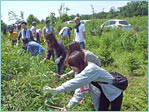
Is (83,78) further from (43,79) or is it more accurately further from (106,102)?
(43,79)

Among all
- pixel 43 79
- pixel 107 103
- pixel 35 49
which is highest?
pixel 35 49

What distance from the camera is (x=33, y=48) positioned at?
456 cm

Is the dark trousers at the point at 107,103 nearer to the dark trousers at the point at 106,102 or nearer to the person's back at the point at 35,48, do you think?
the dark trousers at the point at 106,102

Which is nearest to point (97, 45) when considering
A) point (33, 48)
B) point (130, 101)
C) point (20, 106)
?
point (33, 48)

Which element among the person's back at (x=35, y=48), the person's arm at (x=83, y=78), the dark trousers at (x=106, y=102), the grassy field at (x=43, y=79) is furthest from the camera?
the person's back at (x=35, y=48)

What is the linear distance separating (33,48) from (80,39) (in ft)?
4.49

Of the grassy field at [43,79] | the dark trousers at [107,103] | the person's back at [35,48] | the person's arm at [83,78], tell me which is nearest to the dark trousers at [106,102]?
the dark trousers at [107,103]

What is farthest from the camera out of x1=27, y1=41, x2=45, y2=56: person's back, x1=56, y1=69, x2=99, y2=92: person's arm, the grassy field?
x1=27, y1=41, x2=45, y2=56: person's back

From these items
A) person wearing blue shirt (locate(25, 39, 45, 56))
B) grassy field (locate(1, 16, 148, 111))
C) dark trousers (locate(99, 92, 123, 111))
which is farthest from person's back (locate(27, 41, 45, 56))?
dark trousers (locate(99, 92, 123, 111))

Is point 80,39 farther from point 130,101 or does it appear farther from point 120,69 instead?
point 130,101

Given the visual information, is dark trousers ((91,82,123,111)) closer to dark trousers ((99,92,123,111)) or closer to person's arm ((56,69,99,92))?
dark trousers ((99,92,123,111))

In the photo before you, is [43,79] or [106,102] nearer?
[106,102]

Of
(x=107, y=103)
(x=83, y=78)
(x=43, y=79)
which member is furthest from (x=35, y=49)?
(x=83, y=78)

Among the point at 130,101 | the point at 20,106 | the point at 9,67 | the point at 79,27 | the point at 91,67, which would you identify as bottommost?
the point at 130,101
